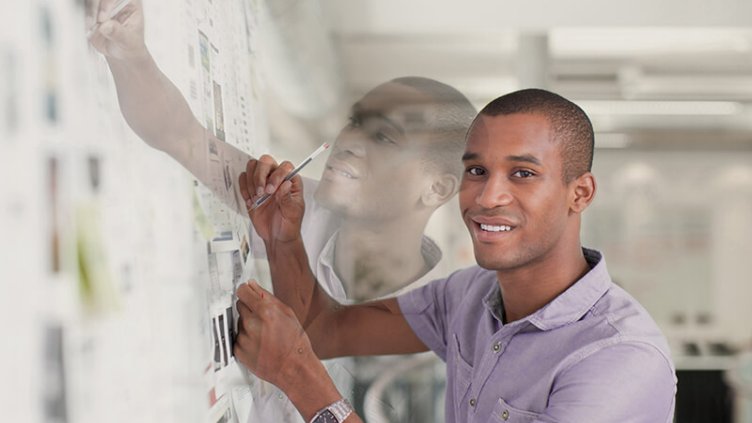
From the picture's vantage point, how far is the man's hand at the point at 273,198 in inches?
36.5

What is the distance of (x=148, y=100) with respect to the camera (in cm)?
66

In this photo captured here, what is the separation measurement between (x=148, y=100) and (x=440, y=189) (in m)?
0.51

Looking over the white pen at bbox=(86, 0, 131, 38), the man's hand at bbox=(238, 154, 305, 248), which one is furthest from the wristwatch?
the white pen at bbox=(86, 0, 131, 38)

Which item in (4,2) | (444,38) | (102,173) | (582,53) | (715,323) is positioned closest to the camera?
(4,2)

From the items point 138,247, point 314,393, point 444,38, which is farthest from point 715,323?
point 138,247

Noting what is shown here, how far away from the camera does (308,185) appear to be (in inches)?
38.2

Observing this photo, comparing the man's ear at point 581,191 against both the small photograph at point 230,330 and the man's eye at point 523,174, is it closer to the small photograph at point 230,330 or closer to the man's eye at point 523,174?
the man's eye at point 523,174

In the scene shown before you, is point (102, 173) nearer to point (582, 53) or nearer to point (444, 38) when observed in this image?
point (444, 38)

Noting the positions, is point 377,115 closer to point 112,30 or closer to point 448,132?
point 448,132

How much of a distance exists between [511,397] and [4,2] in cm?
84

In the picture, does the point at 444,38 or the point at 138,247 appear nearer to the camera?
the point at 138,247

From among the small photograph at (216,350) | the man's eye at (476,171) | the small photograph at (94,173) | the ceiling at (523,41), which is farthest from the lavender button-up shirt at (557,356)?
the small photograph at (94,173)

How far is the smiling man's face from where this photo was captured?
1039mm

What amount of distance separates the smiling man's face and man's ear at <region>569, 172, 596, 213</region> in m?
0.01
